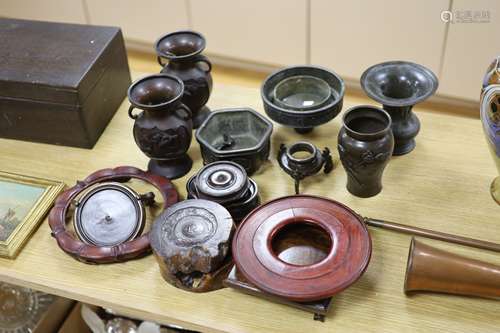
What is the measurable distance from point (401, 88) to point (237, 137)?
38cm

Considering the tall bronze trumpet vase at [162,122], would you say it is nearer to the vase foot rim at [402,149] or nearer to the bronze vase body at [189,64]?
the bronze vase body at [189,64]

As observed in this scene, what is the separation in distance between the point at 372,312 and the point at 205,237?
12.4 inches

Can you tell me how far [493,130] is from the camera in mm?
1149

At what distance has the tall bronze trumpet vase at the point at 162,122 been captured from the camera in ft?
4.15

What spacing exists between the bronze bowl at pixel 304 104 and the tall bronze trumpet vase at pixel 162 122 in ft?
0.62

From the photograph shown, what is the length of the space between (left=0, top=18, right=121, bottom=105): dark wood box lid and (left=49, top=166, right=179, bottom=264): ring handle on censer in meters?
0.19

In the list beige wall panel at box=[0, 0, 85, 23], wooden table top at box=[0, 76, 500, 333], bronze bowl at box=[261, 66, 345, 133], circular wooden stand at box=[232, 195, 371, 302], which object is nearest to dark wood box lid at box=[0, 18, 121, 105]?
wooden table top at box=[0, 76, 500, 333]

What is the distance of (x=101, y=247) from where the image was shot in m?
1.17

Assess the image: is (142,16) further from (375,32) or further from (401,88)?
(401,88)

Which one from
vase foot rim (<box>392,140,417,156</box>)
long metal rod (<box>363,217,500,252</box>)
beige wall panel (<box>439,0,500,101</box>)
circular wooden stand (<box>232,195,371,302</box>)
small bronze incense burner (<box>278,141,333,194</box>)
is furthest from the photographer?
beige wall panel (<box>439,0,500,101</box>)

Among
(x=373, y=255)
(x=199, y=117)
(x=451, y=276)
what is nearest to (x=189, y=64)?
(x=199, y=117)

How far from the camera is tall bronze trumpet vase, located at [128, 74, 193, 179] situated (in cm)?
127

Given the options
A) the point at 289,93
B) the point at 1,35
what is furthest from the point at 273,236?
the point at 1,35

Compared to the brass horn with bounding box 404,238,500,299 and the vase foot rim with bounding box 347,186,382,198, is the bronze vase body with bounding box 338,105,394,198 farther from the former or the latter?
the brass horn with bounding box 404,238,500,299
